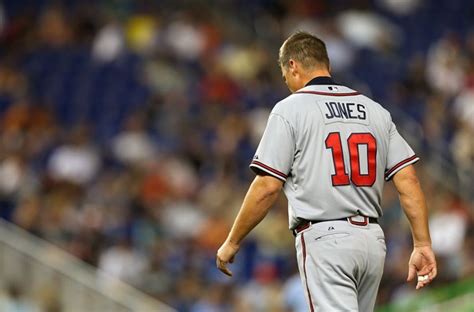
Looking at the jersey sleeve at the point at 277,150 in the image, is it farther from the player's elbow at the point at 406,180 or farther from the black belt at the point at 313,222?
the player's elbow at the point at 406,180

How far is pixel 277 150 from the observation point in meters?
5.30

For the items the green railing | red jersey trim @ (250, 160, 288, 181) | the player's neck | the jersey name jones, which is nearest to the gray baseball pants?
red jersey trim @ (250, 160, 288, 181)

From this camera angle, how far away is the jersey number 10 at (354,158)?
5.35 metres

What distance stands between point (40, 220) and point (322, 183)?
8.32 m

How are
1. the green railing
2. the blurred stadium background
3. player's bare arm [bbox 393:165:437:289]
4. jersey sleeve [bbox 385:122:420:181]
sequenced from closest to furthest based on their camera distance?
player's bare arm [bbox 393:165:437:289]
jersey sleeve [bbox 385:122:420:181]
the green railing
the blurred stadium background

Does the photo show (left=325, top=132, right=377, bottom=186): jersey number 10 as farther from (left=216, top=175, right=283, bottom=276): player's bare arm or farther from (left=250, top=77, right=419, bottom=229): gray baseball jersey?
(left=216, top=175, right=283, bottom=276): player's bare arm

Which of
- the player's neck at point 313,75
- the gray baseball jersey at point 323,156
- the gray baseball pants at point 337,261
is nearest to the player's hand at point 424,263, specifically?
the gray baseball pants at point 337,261

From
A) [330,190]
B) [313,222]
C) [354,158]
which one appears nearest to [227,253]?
[313,222]

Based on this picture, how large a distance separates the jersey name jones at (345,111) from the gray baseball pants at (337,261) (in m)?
0.49

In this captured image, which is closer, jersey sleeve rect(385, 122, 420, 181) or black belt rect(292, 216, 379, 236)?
black belt rect(292, 216, 379, 236)

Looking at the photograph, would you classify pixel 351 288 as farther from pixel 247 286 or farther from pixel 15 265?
pixel 15 265

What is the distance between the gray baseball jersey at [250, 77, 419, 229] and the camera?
17.5 feet

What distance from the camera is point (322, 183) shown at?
5.33 metres

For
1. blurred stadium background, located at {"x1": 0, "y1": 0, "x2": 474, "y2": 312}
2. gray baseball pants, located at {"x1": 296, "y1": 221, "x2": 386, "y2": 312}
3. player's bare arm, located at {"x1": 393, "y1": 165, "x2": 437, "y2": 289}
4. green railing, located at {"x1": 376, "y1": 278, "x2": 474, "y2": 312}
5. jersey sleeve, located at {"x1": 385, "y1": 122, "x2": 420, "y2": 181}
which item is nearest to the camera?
gray baseball pants, located at {"x1": 296, "y1": 221, "x2": 386, "y2": 312}
